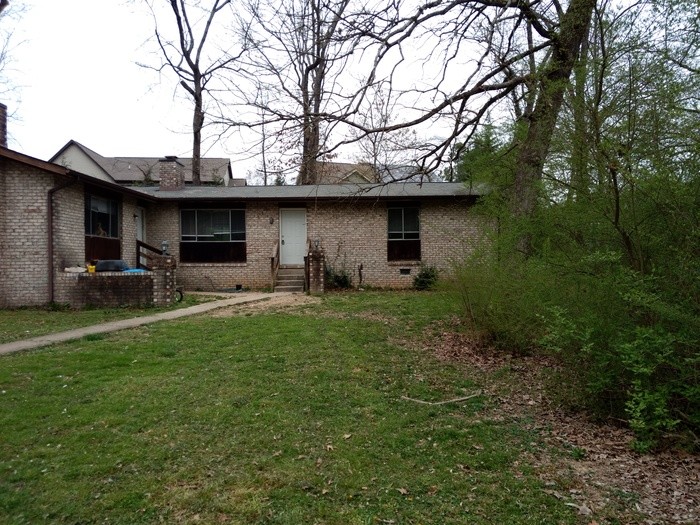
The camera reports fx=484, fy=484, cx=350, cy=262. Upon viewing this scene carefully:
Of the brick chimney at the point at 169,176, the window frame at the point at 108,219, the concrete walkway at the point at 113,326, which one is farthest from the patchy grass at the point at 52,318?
the brick chimney at the point at 169,176

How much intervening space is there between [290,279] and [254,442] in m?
12.5

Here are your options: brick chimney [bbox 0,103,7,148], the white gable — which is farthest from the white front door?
the white gable

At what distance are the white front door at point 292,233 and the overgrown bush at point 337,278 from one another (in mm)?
1332

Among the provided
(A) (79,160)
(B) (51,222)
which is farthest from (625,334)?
(A) (79,160)

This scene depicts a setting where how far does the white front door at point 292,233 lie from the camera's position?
17.0 meters

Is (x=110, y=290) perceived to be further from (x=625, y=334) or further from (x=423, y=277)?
(x=625, y=334)

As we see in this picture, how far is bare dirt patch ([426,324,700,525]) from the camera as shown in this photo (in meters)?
2.95

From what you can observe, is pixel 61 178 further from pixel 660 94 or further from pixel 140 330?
pixel 660 94

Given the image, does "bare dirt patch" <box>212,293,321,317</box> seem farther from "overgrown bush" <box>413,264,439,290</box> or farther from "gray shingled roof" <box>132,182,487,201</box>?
"overgrown bush" <box>413,264,439,290</box>

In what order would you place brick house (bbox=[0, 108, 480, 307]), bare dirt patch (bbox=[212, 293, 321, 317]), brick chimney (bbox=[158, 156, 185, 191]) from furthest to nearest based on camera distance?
brick chimney (bbox=[158, 156, 185, 191]) < brick house (bbox=[0, 108, 480, 307]) < bare dirt patch (bbox=[212, 293, 321, 317])

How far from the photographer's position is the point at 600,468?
353cm

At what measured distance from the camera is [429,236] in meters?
16.8

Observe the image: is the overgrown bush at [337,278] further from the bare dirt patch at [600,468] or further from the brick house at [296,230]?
the bare dirt patch at [600,468]

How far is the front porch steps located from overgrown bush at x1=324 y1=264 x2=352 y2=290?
2.85ft
